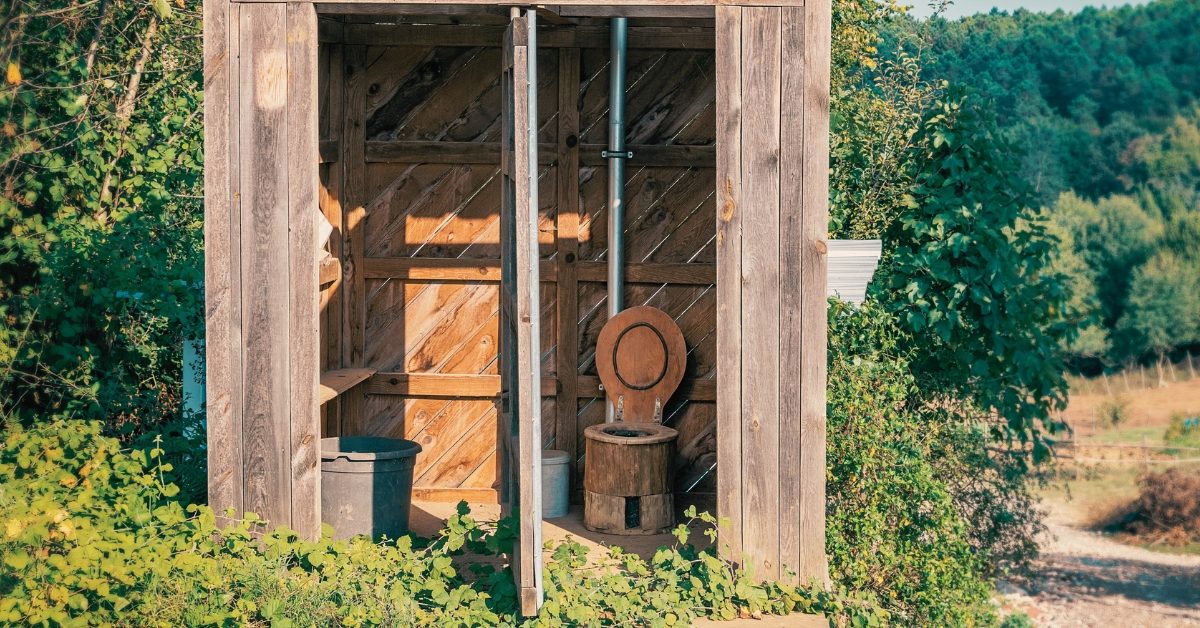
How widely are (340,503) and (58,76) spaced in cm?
491

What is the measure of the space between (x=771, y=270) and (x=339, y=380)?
251 cm

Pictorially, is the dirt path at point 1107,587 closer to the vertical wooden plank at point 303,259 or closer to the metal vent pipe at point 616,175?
the metal vent pipe at point 616,175

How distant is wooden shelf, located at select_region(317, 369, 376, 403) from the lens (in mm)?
5777

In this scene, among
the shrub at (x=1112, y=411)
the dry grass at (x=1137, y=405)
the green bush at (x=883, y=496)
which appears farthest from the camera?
the shrub at (x=1112, y=411)

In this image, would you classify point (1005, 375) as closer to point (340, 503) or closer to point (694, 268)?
point (694, 268)

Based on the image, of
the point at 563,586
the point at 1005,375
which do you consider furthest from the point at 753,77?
the point at 1005,375

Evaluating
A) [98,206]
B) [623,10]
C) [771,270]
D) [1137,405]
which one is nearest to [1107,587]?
[1137,405]

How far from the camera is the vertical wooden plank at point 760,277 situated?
190 inches

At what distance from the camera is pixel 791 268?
4.86 meters

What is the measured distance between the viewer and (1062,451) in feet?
81.3

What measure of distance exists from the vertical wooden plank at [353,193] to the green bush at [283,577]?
1540mm

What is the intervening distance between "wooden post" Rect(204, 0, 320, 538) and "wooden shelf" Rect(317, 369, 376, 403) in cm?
61

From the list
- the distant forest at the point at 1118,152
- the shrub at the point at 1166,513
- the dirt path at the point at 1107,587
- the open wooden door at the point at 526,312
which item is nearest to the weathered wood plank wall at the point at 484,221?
the open wooden door at the point at 526,312

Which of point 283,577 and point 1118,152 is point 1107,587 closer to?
point 1118,152
